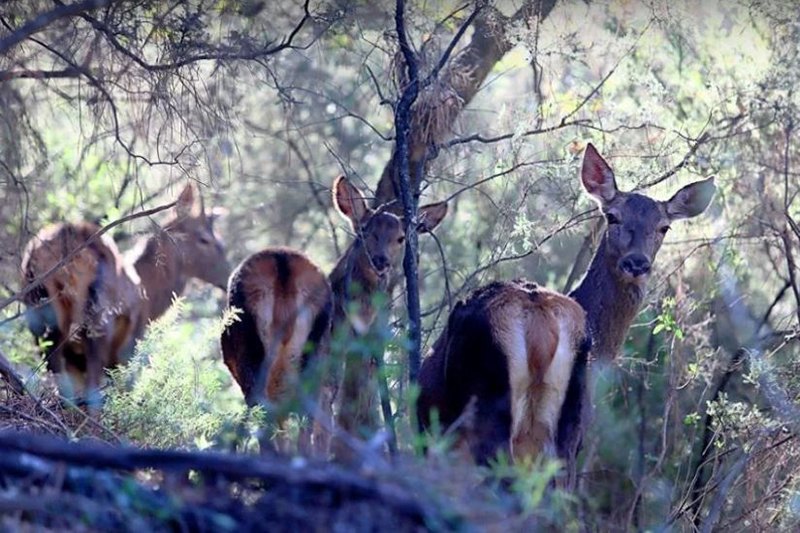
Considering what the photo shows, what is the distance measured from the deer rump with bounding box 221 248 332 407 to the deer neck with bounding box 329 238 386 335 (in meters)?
0.71

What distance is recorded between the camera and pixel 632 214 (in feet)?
32.7

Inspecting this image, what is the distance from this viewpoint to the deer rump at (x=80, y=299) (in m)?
11.1

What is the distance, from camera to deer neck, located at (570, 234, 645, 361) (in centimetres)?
977

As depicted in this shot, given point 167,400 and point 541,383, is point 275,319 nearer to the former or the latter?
point 167,400

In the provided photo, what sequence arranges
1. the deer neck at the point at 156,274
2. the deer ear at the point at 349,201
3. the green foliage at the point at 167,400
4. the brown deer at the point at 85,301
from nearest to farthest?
the green foliage at the point at 167,400 → the deer ear at the point at 349,201 → the brown deer at the point at 85,301 → the deer neck at the point at 156,274

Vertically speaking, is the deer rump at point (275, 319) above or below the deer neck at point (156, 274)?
below

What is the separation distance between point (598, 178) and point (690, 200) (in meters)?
0.65

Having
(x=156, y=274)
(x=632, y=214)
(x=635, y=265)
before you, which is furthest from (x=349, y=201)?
(x=156, y=274)

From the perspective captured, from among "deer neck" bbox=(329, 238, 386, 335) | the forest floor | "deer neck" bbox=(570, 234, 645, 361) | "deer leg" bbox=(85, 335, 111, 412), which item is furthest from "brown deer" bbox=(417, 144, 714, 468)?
"deer leg" bbox=(85, 335, 111, 412)

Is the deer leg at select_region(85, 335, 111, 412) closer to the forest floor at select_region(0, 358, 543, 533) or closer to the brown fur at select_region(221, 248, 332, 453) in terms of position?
the brown fur at select_region(221, 248, 332, 453)

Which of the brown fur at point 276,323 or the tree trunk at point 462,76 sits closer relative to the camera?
the tree trunk at point 462,76

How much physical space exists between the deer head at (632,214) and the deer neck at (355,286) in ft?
6.44

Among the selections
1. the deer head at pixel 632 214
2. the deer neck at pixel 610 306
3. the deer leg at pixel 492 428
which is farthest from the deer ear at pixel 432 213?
the deer leg at pixel 492 428

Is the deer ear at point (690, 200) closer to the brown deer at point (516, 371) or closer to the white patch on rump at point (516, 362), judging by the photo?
the brown deer at point (516, 371)
